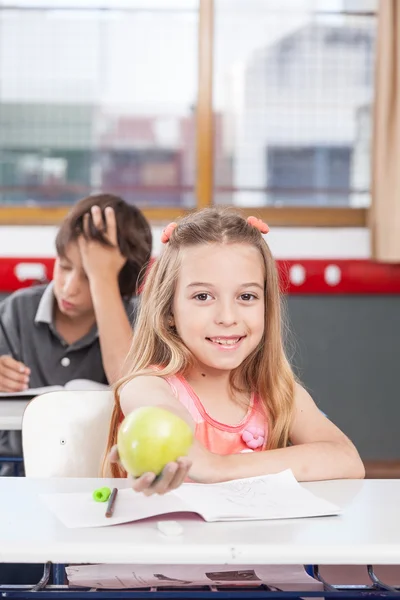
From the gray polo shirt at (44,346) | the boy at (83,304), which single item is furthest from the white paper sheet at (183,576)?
the gray polo shirt at (44,346)

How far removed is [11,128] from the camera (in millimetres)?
4203

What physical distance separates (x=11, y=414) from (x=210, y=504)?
2.93 feet

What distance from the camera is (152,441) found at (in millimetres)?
1093

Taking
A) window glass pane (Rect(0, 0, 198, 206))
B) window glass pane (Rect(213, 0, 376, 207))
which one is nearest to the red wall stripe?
window glass pane (Rect(213, 0, 376, 207))

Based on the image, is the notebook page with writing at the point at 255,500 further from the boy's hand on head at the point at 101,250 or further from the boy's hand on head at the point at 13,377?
the boy's hand on head at the point at 101,250

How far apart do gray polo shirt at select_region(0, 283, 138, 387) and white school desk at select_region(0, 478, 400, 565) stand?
1.38 metres

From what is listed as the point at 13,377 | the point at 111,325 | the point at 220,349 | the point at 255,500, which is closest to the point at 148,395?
the point at 220,349

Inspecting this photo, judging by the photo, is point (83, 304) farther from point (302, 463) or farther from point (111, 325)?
point (302, 463)

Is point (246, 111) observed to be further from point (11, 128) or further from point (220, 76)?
point (11, 128)

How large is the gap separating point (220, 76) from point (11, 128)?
3.09 feet

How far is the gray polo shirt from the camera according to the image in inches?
103

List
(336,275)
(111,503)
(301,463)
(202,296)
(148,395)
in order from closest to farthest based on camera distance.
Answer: (111,503), (301,463), (148,395), (202,296), (336,275)

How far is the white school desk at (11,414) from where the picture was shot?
6.39 ft

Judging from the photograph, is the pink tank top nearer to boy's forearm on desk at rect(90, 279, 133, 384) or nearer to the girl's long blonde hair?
the girl's long blonde hair
